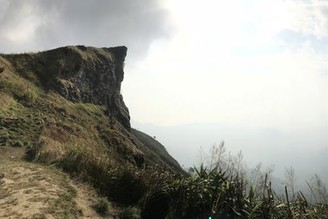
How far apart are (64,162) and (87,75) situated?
5384cm

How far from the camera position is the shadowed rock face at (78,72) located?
5347cm

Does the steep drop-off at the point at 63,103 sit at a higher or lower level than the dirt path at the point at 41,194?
higher

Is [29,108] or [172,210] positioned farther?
[29,108]

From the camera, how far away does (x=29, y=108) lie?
119ft

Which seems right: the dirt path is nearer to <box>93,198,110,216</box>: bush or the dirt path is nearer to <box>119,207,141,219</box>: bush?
<box>93,198,110,216</box>: bush

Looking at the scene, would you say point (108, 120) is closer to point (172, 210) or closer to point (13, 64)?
point (13, 64)

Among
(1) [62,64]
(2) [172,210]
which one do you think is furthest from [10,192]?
(1) [62,64]

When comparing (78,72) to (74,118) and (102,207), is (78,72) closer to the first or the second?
(74,118)

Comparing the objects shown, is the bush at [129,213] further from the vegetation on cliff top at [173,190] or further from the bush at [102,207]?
the bush at [102,207]

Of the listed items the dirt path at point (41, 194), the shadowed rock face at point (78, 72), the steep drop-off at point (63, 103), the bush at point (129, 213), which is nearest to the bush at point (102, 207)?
the dirt path at point (41, 194)

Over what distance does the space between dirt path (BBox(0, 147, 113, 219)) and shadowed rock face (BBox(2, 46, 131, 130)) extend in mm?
37556

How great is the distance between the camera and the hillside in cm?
1553

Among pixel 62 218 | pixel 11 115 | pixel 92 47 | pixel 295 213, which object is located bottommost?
pixel 62 218

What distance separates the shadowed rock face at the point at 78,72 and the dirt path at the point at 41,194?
3756 cm
